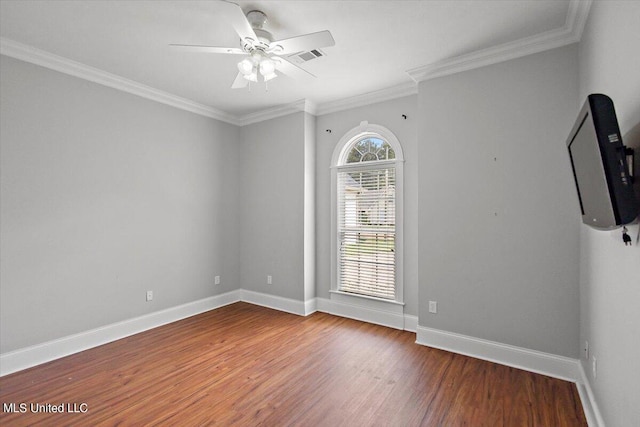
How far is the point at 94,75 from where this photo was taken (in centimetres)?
329

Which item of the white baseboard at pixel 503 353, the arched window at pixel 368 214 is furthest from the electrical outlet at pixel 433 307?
the arched window at pixel 368 214

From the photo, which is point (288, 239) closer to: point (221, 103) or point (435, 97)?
point (221, 103)

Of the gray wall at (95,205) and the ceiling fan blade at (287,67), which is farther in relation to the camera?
the gray wall at (95,205)

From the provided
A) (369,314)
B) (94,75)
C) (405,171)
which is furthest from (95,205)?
(405,171)

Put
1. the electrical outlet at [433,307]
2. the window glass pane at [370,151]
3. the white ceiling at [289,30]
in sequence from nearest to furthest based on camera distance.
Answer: the white ceiling at [289,30], the electrical outlet at [433,307], the window glass pane at [370,151]

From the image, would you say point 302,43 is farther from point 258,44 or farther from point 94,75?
point 94,75

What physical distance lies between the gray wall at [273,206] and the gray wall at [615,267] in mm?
3057

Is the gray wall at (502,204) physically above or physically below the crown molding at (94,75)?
below

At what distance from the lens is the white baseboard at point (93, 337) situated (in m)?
2.76

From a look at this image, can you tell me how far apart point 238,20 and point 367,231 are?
9.18ft

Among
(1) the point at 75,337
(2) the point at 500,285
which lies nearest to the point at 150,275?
(1) the point at 75,337

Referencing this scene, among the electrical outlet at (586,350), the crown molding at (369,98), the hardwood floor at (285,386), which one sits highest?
the crown molding at (369,98)

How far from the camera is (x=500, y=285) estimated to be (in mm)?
2867

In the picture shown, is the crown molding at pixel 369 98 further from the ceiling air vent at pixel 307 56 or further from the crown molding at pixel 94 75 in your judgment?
the crown molding at pixel 94 75
